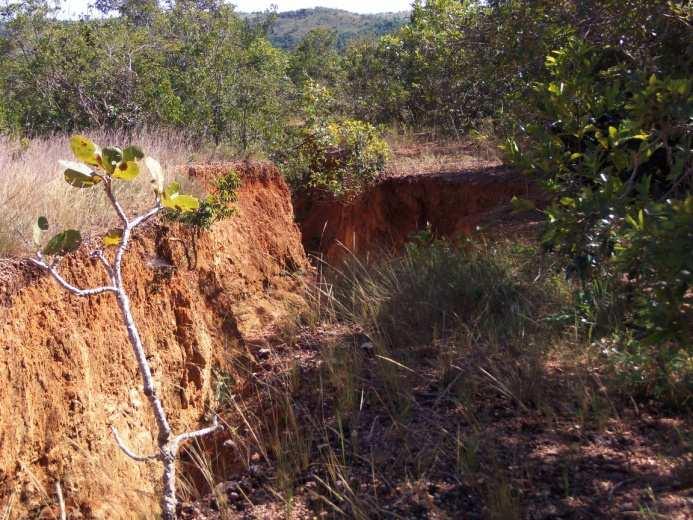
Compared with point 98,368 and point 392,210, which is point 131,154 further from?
point 392,210

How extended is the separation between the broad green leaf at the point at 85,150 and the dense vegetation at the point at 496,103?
6.45 ft

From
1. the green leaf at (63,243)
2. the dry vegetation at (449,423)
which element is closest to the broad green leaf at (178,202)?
the green leaf at (63,243)

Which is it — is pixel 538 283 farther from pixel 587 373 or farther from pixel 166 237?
pixel 166 237

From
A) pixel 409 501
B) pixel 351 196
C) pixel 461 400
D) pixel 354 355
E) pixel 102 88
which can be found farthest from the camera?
pixel 351 196

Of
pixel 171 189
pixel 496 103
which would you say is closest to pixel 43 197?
pixel 171 189

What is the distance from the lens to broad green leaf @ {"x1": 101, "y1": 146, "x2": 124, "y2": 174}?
3500 mm

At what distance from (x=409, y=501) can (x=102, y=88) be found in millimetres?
9140

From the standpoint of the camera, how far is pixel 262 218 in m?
9.45

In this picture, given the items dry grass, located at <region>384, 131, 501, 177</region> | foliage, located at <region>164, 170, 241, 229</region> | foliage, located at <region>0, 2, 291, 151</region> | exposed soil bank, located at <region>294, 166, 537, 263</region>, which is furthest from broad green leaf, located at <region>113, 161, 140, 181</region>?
dry grass, located at <region>384, 131, 501, 177</region>

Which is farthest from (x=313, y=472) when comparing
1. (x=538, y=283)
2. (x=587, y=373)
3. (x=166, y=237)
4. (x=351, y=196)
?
(x=351, y=196)

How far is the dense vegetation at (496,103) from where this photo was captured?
10.2 feet

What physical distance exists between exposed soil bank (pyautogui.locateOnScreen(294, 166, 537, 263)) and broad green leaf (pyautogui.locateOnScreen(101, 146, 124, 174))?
7.29 metres

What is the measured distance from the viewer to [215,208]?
7383 mm

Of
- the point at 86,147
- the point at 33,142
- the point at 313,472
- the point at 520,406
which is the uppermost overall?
the point at 86,147
